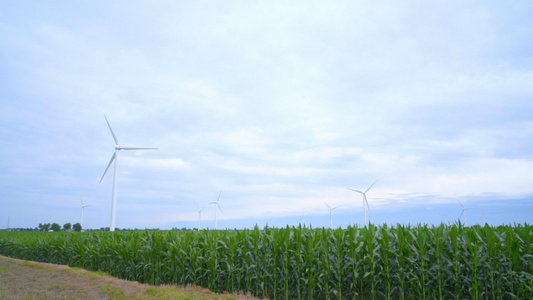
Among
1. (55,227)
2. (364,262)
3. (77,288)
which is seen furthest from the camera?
(55,227)

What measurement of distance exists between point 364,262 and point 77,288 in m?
11.4

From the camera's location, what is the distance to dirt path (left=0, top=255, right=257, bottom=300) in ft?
37.3

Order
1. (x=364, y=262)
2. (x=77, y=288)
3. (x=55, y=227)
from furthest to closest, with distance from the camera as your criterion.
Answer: (x=55, y=227), (x=77, y=288), (x=364, y=262)

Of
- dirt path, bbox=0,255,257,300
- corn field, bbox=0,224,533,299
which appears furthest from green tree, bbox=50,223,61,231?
corn field, bbox=0,224,533,299

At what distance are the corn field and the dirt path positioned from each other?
950mm

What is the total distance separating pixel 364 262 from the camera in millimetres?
9789

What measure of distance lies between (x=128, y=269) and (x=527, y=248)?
15.1m

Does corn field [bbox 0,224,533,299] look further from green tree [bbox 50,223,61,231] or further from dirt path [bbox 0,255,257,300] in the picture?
green tree [bbox 50,223,61,231]

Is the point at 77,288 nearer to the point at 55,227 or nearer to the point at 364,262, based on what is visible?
the point at 364,262

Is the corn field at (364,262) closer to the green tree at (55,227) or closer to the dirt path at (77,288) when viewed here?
the dirt path at (77,288)

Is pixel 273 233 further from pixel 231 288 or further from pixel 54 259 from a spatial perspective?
pixel 54 259

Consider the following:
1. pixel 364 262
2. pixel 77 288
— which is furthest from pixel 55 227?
pixel 364 262

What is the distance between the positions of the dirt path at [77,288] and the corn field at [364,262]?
37.4 inches

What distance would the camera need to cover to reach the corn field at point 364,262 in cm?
875
